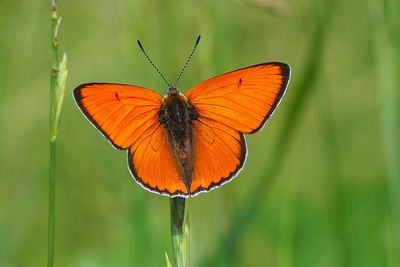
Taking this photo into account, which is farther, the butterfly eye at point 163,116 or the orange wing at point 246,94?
the butterfly eye at point 163,116

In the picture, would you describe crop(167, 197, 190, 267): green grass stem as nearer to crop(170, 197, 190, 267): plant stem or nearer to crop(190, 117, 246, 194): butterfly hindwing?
crop(170, 197, 190, 267): plant stem

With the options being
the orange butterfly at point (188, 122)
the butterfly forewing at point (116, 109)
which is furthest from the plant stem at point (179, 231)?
the butterfly forewing at point (116, 109)

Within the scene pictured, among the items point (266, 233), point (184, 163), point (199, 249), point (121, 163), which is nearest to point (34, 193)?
point (121, 163)

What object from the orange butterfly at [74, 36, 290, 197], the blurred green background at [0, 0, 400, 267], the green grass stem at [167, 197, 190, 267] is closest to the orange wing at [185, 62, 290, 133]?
the orange butterfly at [74, 36, 290, 197]

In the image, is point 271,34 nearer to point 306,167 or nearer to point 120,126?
point 306,167

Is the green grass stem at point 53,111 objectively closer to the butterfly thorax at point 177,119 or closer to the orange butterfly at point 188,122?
the orange butterfly at point 188,122

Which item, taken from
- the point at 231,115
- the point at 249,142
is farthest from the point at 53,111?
the point at 249,142

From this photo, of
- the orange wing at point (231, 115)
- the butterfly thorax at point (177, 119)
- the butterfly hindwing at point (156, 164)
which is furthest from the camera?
the butterfly thorax at point (177, 119)

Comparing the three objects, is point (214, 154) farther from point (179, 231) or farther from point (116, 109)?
point (179, 231)
